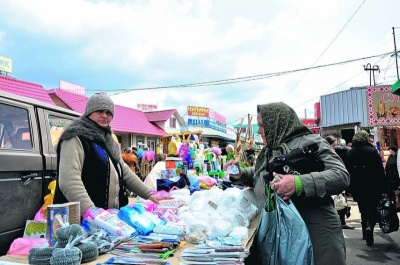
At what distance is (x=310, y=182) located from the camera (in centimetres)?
181

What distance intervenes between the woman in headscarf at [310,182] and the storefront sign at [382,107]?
13.7 m

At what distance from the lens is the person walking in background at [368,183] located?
5379 millimetres

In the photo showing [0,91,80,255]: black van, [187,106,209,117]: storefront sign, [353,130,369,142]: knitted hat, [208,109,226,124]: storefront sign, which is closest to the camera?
[0,91,80,255]: black van

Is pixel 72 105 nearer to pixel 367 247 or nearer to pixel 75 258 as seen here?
pixel 367 247

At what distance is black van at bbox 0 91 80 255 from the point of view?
2.70m

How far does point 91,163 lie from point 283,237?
4.80 feet

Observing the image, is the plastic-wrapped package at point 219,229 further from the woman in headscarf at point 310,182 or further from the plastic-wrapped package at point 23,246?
the plastic-wrapped package at point 23,246

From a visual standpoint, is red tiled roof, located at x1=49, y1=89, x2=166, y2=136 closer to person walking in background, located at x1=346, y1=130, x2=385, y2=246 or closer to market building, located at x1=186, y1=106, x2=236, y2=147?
market building, located at x1=186, y1=106, x2=236, y2=147

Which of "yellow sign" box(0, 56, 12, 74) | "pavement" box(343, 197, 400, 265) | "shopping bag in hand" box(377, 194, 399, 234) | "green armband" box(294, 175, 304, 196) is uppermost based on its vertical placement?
"yellow sign" box(0, 56, 12, 74)

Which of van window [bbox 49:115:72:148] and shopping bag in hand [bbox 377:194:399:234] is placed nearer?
van window [bbox 49:115:72:148]

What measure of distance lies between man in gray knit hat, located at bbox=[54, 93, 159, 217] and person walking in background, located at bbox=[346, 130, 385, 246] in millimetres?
4251

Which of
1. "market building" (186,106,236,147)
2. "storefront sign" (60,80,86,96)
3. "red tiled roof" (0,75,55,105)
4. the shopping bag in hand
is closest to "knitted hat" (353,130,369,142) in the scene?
the shopping bag in hand

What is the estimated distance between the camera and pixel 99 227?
1837 mm

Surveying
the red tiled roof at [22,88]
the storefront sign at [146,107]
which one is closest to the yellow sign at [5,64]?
the red tiled roof at [22,88]
